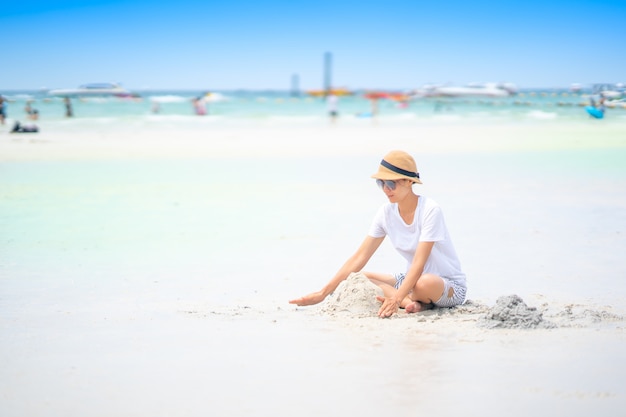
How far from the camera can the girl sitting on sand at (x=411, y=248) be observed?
4.16 metres

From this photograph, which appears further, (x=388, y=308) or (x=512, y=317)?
(x=388, y=308)

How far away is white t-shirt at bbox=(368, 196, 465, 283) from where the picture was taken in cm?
416

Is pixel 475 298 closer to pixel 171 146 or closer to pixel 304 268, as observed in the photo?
pixel 304 268

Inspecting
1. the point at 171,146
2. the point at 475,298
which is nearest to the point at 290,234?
the point at 475,298

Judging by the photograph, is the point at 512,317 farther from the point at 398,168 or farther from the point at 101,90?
the point at 101,90

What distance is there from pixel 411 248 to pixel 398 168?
0.52 m

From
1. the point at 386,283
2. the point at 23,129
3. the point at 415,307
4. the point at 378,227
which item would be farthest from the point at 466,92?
the point at 415,307

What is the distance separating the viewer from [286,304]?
4.73m

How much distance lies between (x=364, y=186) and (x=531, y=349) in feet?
23.0

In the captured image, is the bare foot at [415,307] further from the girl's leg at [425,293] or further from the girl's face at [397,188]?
the girl's face at [397,188]

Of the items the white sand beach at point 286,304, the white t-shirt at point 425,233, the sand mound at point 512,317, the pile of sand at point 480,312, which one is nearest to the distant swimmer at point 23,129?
the white sand beach at point 286,304

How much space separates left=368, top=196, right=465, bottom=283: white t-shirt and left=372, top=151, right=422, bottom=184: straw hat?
171mm

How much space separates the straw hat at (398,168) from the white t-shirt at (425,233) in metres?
0.17

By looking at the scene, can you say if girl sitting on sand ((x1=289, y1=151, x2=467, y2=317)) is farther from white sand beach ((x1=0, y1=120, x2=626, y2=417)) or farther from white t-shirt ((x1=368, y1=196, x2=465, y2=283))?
white sand beach ((x1=0, y1=120, x2=626, y2=417))
